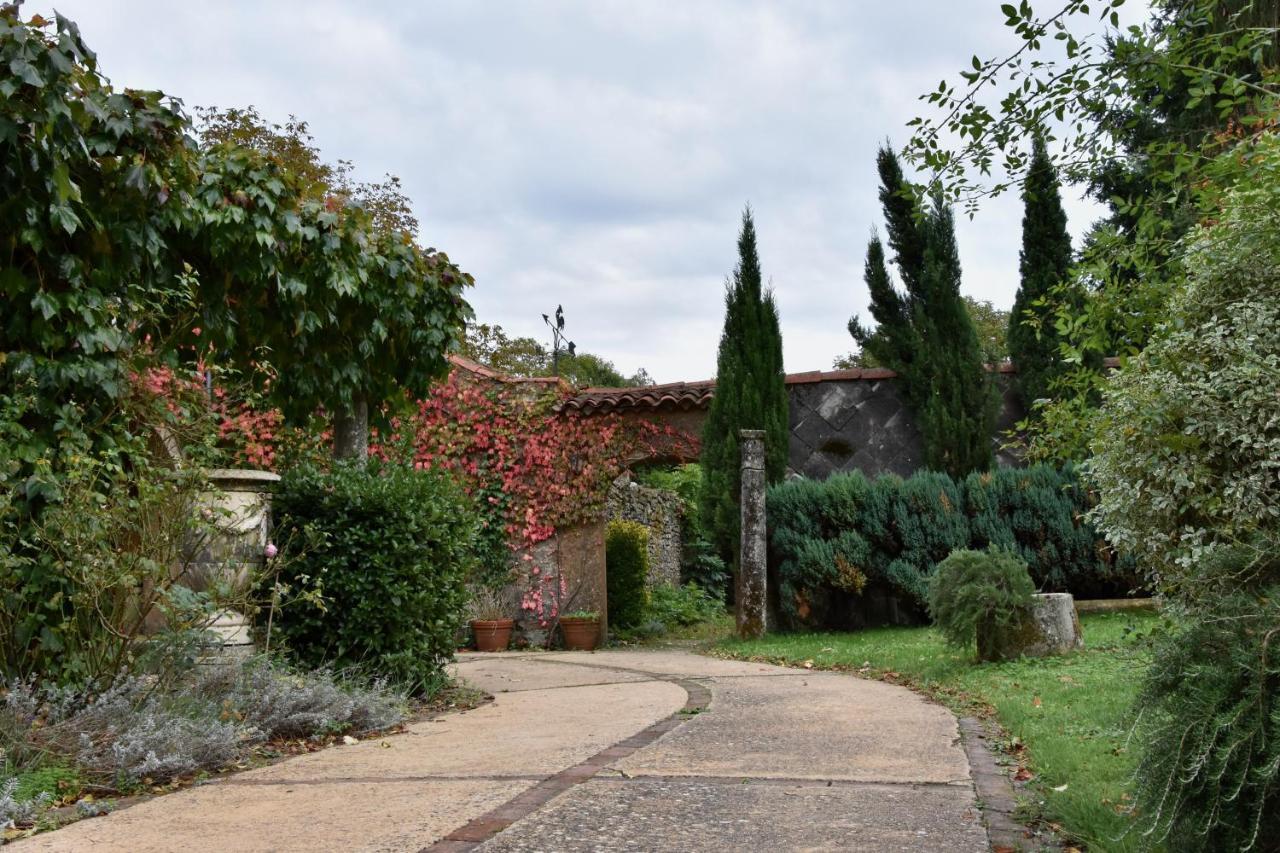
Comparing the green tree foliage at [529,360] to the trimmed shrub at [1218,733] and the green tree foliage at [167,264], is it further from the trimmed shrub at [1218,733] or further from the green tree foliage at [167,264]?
the trimmed shrub at [1218,733]

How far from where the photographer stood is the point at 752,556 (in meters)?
10.5

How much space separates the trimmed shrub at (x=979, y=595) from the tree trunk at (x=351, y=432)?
164 inches

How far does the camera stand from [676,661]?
30.0 feet

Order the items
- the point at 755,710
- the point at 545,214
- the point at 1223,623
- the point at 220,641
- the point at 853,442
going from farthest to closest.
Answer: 1. the point at 853,442
2. the point at 545,214
3. the point at 755,710
4. the point at 220,641
5. the point at 1223,623

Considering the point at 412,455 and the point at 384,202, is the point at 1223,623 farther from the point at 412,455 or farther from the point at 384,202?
the point at 384,202

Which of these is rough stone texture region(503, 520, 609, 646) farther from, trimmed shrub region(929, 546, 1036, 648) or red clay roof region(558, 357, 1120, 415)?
trimmed shrub region(929, 546, 1036, 648)

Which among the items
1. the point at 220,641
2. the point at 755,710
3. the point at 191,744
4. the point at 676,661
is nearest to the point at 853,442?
the point at 676,661

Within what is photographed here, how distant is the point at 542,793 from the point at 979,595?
423 centimetres

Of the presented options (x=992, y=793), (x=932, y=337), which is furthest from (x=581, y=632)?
(x=992, y=793)

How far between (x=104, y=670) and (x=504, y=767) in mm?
1849

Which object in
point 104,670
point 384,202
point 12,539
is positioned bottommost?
point 104,670

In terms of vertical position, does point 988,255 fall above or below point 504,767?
above

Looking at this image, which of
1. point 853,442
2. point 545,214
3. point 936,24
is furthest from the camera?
point 853,442

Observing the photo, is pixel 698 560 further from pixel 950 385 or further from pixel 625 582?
pixel 950 385
